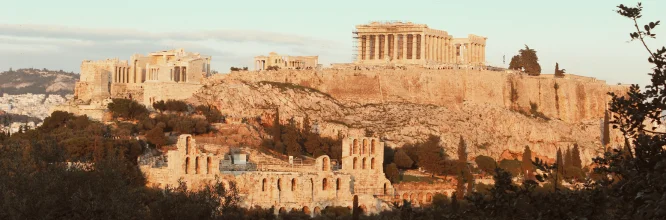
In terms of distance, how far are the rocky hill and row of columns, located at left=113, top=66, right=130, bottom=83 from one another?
9459 millimetres

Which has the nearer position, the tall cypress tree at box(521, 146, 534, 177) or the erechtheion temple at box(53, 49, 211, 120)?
the tall cypress tree at box(521, 146, 534, 177)

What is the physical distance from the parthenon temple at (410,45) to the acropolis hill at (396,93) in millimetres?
81

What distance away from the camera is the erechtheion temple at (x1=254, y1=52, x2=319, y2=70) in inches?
3730

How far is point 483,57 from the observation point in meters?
99.1

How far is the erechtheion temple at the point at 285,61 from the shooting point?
3730 inches

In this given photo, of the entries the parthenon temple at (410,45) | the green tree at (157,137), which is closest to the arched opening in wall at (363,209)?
the green tree at (157,137)

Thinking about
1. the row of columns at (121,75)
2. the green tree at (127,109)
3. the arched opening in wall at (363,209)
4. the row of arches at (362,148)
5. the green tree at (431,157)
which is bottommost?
the arched opening in wall at (363,209)

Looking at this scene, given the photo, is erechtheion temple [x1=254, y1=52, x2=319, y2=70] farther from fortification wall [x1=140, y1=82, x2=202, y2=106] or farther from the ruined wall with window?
the ruined wall with window

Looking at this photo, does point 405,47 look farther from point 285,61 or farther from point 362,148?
point 362,148

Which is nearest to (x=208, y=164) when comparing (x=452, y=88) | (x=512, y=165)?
(x=512, y=165)

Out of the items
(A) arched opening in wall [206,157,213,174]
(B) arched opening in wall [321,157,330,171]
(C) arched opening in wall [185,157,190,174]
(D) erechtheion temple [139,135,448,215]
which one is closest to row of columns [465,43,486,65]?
(D) erechtheion temple [139,135,448,215]

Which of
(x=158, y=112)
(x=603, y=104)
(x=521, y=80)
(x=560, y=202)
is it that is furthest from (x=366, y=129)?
(x=560, y=202)

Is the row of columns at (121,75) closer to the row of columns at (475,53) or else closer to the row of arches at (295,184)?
the row of columns at (475,53)

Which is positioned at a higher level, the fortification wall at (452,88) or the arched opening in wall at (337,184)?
the fortification wall at (452,88)
